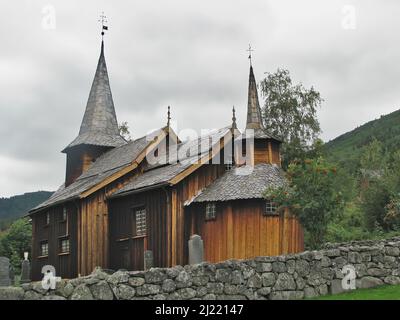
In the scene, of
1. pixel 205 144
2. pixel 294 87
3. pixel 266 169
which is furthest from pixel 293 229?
pixel 294 87

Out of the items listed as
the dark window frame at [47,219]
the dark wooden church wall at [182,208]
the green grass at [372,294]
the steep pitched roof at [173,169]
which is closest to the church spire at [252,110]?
the steep pitched roof at [173,169]

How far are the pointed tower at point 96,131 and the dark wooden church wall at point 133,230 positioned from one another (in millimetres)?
9028

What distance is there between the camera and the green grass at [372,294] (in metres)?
15.9

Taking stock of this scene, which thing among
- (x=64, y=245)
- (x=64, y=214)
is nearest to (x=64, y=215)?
(x=64, y=214)

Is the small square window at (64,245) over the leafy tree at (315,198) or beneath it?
beneath

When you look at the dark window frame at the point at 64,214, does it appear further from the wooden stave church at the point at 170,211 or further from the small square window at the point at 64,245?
the small square window at the point at 64,245

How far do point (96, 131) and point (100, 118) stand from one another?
55.8 inches

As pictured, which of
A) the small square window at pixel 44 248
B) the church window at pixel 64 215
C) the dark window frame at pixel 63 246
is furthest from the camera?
the small square window at pixel 44 248

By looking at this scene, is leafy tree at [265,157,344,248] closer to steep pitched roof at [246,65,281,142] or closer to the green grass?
the green grass

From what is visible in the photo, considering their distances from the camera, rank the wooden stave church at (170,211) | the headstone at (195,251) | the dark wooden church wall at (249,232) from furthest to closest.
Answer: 1. the wooden stave church at (170,211)
2. the dark wooden church wall at (249,232)
3. the headstone at (195,251)

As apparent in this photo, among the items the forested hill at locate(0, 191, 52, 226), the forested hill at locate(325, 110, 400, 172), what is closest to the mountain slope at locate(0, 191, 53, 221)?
the forested hill at locate(0, 191, 52, 226)

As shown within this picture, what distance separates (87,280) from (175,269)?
7.63 ft
